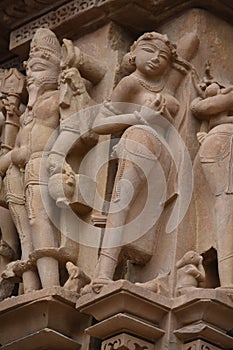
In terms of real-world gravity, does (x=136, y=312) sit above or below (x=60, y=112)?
below

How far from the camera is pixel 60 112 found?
7113mm

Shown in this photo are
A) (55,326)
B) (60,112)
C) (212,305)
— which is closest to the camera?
(212,305)

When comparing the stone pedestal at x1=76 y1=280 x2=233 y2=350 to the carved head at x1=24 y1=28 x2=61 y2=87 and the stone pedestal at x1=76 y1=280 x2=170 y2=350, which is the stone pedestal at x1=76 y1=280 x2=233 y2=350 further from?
the carved head at x1=24 y1=28 x2=61 y2=87

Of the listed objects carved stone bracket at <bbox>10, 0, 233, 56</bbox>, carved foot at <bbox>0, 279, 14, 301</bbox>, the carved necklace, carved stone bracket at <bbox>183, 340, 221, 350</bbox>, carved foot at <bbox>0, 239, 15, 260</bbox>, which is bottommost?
carved stone bracket at <bbox>183, 340, 221, 350</bbox>

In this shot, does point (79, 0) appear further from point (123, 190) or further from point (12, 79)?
point (123, 190)

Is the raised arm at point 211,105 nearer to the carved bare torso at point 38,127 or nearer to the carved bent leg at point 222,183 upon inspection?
the carved bent leg at point 222,183

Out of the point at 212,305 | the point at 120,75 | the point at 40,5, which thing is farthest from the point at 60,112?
the point at 212,305

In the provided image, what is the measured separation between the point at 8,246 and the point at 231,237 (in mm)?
1286

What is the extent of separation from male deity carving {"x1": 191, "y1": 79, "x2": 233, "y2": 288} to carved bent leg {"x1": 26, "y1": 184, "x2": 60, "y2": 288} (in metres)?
0.74

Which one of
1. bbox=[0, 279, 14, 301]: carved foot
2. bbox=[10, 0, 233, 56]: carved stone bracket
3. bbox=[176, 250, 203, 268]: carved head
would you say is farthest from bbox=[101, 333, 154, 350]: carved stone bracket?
bbox=[10, 0, 233, 56]: carved stone bracket

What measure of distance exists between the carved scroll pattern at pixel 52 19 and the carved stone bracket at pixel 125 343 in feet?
6.11

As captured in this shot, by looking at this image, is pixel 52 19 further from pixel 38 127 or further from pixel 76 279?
pixel 76 279

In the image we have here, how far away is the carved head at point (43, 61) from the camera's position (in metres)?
7.34

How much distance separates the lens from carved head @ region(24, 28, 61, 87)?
24.1 ft
